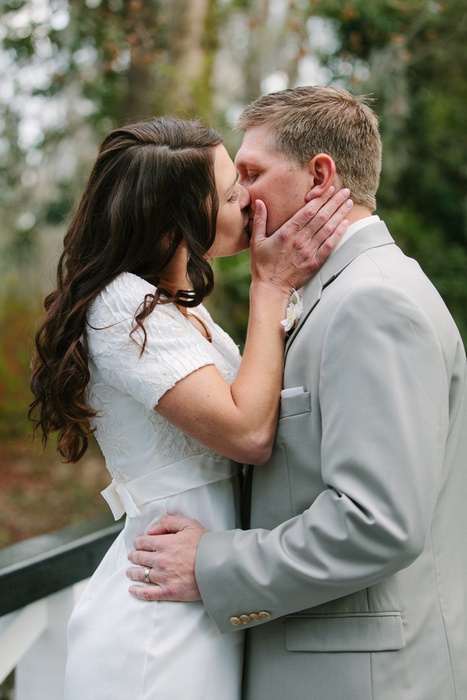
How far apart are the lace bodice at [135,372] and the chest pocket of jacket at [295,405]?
200 millimetres

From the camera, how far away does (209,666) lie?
169cm

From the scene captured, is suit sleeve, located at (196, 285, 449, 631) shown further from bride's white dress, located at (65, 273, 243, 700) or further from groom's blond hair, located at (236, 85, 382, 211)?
groom's blond hair, located at (236, 85, 382, 211)

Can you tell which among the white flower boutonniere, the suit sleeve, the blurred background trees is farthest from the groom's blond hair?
the blurred background trees

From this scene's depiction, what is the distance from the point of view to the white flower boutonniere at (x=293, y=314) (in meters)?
1.79

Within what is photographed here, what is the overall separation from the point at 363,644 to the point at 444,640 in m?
0.20

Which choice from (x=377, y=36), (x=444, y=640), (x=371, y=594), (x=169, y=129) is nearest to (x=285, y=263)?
(x=169, y=129)

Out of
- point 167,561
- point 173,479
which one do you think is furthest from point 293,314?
point 167,561

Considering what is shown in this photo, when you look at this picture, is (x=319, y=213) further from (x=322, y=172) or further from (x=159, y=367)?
(x=159, y=367)

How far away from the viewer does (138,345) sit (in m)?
1.70

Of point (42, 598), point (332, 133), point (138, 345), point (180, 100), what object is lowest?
point (42, 598)

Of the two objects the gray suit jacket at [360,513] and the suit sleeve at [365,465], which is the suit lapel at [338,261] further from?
the suit sleeve at [365,465]

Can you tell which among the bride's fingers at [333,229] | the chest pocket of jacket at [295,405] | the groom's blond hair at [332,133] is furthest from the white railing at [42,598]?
the groom's blond hair at [332,133]

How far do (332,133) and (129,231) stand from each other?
57 cm

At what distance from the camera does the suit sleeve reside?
1449mm
